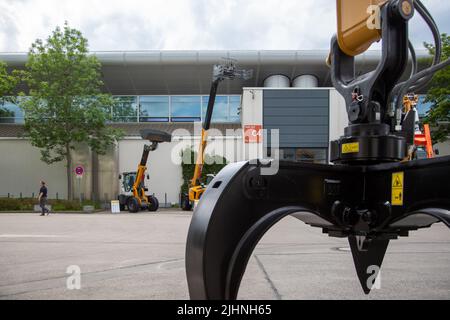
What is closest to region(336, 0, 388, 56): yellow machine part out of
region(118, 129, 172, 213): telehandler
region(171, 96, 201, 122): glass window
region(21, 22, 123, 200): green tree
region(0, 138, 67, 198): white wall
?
region(118, 129, 172, 213): telehandler

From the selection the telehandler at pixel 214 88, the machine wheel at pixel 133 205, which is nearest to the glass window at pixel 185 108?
the machine wheel at pixel 133 205

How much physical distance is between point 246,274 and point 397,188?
10.3 ft

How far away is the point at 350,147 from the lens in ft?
5.49

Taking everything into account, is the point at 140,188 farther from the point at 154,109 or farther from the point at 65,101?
the point at 154,109

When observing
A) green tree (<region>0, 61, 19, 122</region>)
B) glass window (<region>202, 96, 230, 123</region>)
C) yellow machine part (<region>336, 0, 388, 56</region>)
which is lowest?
yellow machine part (<region>336, 0, 388, 56</region>)

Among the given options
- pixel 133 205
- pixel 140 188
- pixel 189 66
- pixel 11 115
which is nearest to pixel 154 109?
pixel 189 66

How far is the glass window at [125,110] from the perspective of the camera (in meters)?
31.5

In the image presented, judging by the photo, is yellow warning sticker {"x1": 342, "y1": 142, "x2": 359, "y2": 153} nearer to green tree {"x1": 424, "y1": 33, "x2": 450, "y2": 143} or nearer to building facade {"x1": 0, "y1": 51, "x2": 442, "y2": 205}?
green tree {"x1": 424, "y1": 33, "x2": 450, "y2": 143}

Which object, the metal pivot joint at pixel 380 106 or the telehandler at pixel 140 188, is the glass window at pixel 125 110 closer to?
the telehandler at pixel 140 188

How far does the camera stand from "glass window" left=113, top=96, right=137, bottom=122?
31.5 meters

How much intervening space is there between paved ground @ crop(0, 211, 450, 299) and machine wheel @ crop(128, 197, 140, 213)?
1260 cm

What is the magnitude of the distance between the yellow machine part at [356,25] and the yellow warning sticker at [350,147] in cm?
45
